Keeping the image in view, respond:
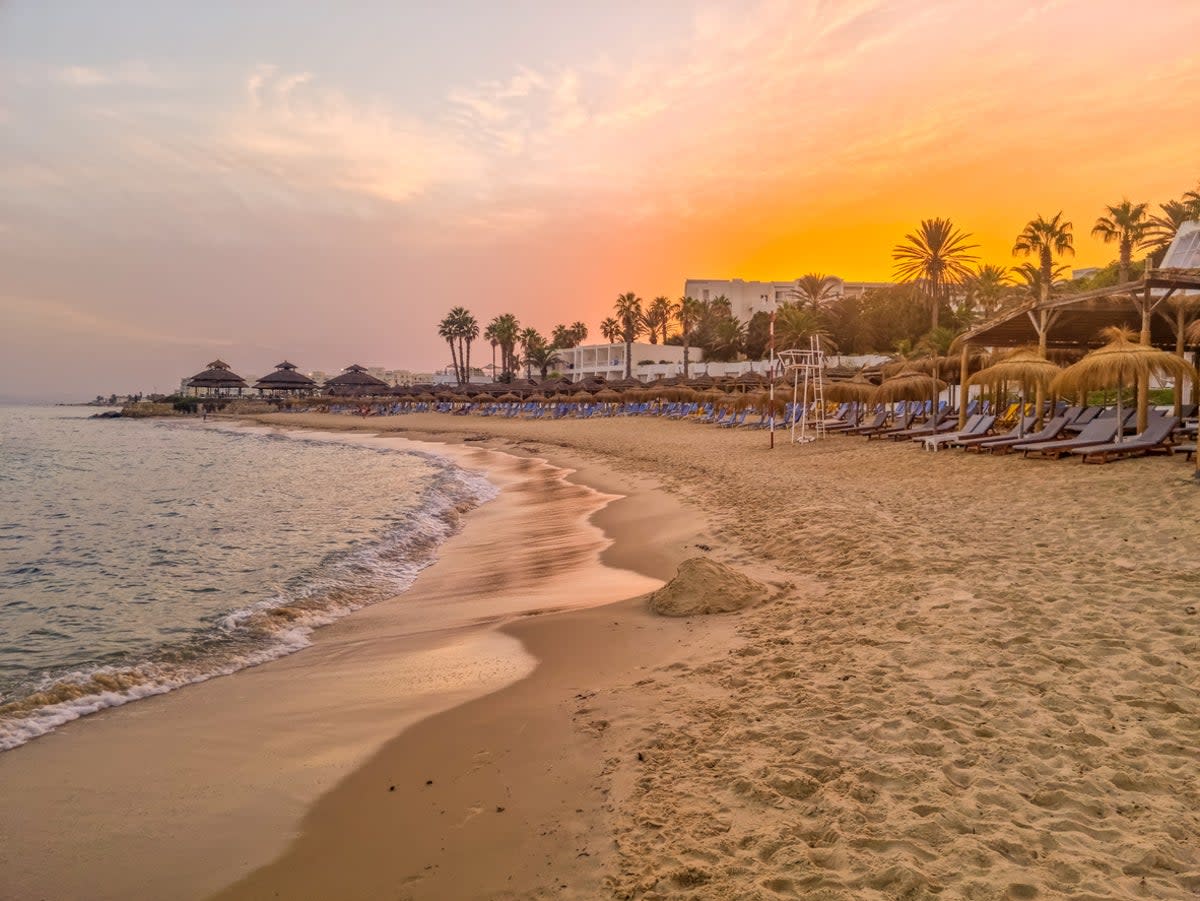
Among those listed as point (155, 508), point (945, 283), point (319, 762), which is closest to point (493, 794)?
point (319, 762)

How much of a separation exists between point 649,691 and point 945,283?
160 feet

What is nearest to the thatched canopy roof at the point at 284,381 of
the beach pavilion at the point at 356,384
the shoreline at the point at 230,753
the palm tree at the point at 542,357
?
the beach pavilion at the point at 356,384

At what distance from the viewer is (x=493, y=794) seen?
330 cm

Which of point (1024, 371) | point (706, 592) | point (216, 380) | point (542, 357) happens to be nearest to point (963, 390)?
point (1024, 371)

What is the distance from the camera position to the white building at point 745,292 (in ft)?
237

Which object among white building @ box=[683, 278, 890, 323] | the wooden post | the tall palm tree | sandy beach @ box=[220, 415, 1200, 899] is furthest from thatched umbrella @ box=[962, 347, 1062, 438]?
the tall palm tree

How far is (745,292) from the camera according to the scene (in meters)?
73.2

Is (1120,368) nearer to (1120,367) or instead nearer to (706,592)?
(1120,367)

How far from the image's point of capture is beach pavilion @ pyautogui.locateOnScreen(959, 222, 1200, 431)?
1225cm

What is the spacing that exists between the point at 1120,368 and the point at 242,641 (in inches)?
532

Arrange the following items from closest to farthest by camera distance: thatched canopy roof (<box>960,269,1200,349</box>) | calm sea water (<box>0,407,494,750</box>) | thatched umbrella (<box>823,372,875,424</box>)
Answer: calm sea water (<box>0,407,494,750</box>)
thatched canopy roof (<box>960,269,1200,349</box>)
thatched umbrella (<box>823,372,875,424</box>)

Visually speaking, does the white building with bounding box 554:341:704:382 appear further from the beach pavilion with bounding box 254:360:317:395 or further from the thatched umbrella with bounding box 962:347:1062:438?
the thatched umbrella with bounding box 962:347:1062:438

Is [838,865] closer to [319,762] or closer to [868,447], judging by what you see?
[319,762]

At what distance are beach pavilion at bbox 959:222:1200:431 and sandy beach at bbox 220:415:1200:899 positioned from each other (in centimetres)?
734
